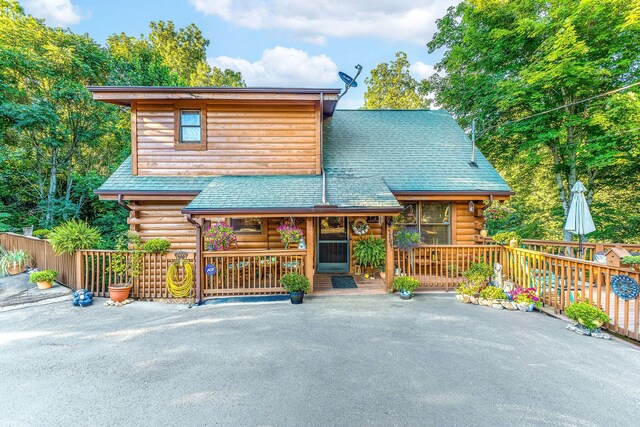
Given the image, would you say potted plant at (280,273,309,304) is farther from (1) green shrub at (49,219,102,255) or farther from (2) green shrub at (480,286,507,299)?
(1) green shrub at (49,219,102,255)

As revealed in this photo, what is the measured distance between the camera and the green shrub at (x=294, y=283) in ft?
19.4

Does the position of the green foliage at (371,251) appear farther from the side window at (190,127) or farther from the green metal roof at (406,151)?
the side window at (190,127)

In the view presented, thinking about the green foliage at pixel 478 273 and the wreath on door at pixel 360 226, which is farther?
the wreath on door at pixel 360 226

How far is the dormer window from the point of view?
779 centimetres

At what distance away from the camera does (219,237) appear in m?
6.73

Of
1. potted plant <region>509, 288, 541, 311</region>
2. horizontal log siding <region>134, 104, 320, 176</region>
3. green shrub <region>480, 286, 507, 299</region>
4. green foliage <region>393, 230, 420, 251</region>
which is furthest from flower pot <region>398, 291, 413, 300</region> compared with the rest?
horizontal log siding <region>134, 104, 320, 176</region>

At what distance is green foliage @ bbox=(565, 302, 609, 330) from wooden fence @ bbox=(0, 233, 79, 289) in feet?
34.2

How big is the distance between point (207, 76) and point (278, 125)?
17.0 m

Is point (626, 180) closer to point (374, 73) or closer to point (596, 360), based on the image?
point (596, 360)

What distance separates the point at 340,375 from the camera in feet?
10.8

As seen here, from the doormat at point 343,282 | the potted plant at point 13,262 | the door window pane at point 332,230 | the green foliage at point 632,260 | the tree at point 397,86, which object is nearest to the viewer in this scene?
the green foliage at point 632,260

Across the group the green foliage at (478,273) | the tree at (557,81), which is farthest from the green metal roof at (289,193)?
the tree at (557,81)

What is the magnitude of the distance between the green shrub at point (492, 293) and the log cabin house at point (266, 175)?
6.60ft

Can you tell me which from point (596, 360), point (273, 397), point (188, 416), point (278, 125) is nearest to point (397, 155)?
point (278, 125)
